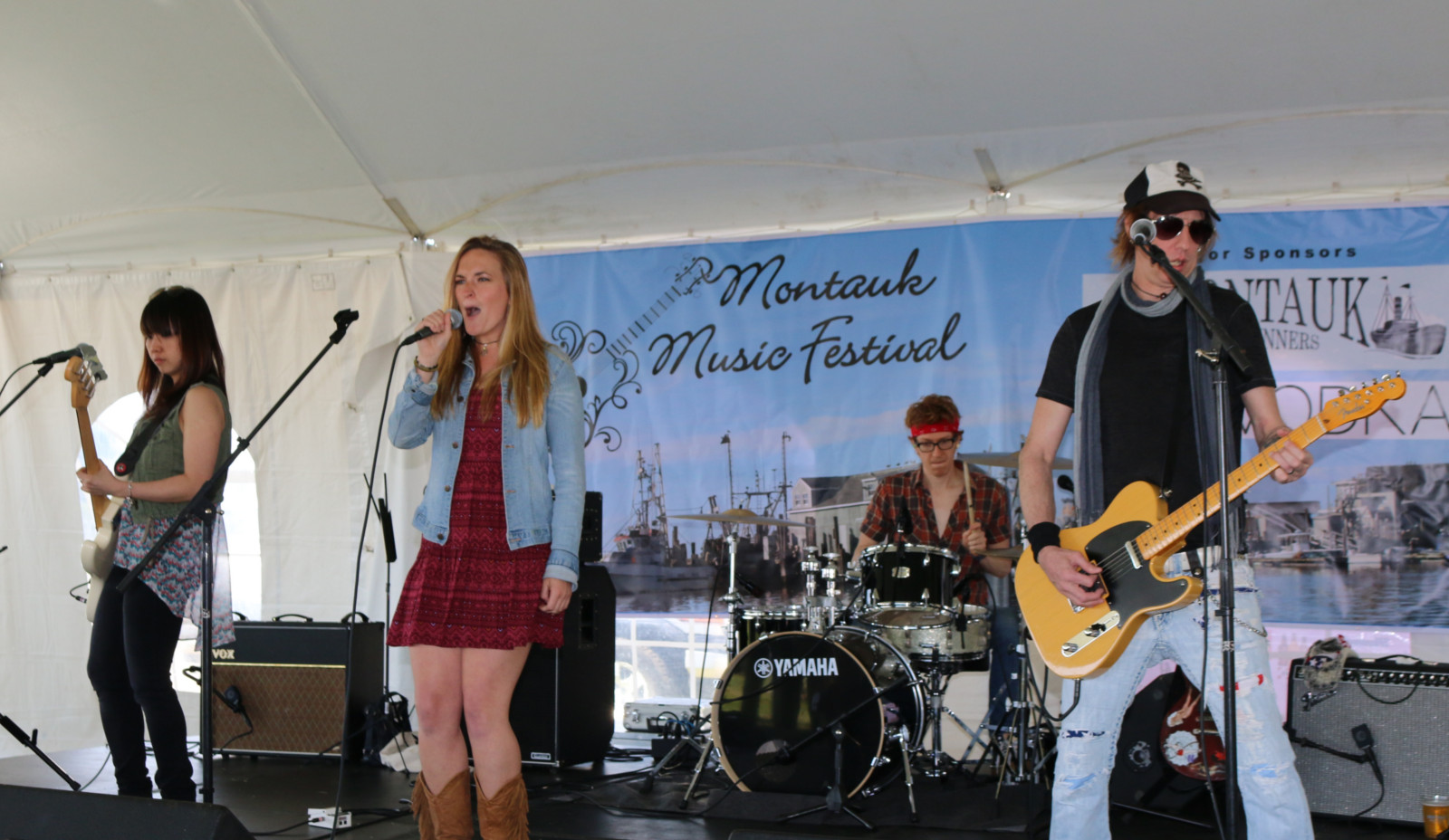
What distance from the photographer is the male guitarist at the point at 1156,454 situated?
214 cm

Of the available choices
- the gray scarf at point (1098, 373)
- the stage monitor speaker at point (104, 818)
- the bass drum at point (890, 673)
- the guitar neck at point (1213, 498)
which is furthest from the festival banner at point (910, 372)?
the stage monitor speaker at point (104, 818)

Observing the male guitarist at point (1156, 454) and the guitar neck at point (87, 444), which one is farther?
the guitar neck at point (87, 444)

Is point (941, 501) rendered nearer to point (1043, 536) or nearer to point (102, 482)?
point (1043, 536)

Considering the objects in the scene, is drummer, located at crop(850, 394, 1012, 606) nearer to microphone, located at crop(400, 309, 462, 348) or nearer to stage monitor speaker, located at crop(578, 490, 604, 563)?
stage monitor speaker, located at crop(578, 490, 604, 563)

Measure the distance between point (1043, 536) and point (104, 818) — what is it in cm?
212

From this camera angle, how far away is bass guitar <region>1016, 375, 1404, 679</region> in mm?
2152

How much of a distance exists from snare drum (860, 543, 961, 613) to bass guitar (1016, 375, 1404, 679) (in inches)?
64.6

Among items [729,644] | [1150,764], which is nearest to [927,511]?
[729,644]

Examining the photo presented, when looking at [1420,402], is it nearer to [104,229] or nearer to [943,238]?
[943,238]

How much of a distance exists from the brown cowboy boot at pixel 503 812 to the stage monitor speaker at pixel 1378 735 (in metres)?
2.60

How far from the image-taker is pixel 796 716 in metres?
3.98

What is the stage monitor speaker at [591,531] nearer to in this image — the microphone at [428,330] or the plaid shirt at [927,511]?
the plaid shirt at [927,511]

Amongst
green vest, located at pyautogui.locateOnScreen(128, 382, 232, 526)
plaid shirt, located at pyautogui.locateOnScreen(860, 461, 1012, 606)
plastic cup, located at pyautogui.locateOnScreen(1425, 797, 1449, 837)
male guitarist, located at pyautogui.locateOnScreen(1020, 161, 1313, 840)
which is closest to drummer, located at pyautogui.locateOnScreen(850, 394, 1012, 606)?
plaid shirt, located at pyautogui.locateOnScreen(860, 461, 1012, 606)

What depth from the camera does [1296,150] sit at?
14.0ft
